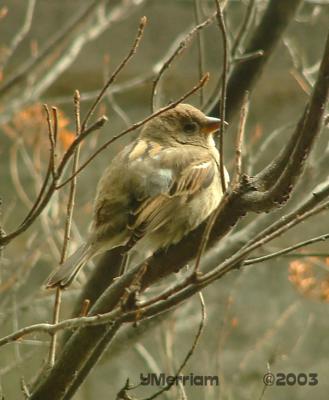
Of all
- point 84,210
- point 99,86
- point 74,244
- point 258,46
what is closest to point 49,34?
point 99,86

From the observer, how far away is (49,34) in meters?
6.72

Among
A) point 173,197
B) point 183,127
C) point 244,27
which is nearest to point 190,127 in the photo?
point 183,127

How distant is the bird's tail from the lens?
116 inches

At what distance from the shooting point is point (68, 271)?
3043 mm

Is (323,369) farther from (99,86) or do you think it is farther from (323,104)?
(323,104)

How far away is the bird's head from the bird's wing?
0.85ft

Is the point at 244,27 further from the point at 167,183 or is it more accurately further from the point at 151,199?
the point at 151,199

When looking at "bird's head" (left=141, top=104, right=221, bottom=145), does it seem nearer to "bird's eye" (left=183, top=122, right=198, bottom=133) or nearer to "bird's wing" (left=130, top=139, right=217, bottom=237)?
"bird's eye" (left=183, top=122, right=198, bottom=133)

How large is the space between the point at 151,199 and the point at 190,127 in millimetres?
755

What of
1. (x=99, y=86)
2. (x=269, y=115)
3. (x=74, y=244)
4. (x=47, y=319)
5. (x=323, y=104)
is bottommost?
(x=323, y=104)

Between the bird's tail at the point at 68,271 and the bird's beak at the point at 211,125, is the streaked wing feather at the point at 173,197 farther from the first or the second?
the bird's beak at the point at 211,125

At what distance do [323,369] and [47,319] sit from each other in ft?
6.32

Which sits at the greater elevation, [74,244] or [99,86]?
[99,86]

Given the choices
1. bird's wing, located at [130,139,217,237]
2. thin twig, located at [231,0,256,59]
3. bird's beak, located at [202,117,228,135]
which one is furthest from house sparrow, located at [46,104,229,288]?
thin twig, located at [231,0,256,59]
